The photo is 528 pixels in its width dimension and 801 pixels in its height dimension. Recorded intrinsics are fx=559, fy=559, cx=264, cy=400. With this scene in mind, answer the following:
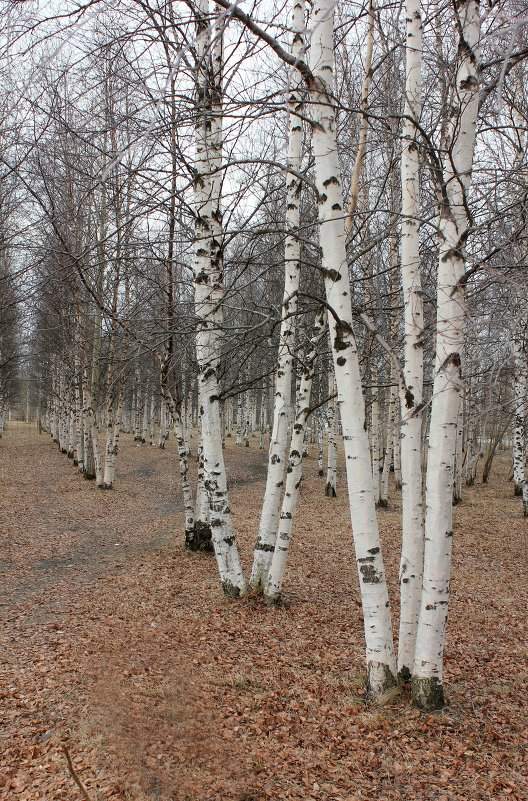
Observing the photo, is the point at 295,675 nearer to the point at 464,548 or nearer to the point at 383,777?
the point at 383,777

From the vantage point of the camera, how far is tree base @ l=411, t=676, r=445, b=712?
4441mm

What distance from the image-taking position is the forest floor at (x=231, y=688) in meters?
3.82

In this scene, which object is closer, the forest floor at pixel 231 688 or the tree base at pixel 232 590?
the forest floor at pixel 231 688

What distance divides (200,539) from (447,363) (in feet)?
22.6

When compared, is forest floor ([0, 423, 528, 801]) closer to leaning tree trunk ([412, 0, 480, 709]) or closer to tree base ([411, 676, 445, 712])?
tree base ([411, 676, 445, 712])

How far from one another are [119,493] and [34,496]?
7.86 ft

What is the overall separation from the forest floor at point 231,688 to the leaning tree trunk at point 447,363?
85cm

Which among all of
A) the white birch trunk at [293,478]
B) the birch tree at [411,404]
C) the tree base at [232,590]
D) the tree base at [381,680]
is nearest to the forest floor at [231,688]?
the tree base at [381,680]

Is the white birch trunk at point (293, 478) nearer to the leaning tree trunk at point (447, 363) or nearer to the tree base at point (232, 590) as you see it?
the tree base at point (232, 590)

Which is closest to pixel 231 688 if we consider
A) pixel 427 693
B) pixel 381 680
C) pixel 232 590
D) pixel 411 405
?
pixel 381 680

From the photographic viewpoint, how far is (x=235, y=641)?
20.1ft

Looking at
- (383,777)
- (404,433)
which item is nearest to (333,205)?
(404,433)

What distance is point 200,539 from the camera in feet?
32.5

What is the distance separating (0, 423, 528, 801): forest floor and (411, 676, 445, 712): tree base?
110 millimetres
